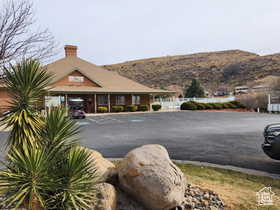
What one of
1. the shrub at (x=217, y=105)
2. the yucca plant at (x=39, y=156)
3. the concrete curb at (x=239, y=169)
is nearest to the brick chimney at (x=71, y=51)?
the shrub at (x=217, y=105)

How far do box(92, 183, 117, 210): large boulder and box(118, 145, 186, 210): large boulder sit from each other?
0.27 m

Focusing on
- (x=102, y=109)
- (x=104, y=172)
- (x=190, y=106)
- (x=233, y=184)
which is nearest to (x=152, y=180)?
(x=104, y=172)

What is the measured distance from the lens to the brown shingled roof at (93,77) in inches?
1027

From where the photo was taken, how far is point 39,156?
2451 millimetres

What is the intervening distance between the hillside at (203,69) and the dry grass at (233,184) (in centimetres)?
7380

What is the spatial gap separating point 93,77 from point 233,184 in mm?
27699

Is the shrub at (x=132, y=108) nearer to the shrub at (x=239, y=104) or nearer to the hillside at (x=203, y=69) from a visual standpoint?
Result: the shrub at (x=239, y=104)

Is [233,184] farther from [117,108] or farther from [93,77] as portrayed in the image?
[93,77]

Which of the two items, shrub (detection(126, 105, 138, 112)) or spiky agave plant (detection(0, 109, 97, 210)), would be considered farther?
shrub (detection(126, 105, 138, 112))

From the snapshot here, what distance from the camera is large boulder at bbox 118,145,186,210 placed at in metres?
2.94

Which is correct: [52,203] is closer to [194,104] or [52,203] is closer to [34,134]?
[34,134]

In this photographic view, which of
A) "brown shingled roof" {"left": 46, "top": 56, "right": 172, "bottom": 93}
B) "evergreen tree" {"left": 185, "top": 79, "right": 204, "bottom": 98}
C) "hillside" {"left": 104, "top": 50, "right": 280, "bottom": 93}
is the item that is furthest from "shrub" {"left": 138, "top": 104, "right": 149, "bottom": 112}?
"hillside" {"left": 104, "top": 50, "right": 280, "bottom": 93}

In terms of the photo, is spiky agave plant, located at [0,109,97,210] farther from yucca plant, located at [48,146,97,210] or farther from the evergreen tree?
the evergreen tree

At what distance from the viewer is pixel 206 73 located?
8475 cm
